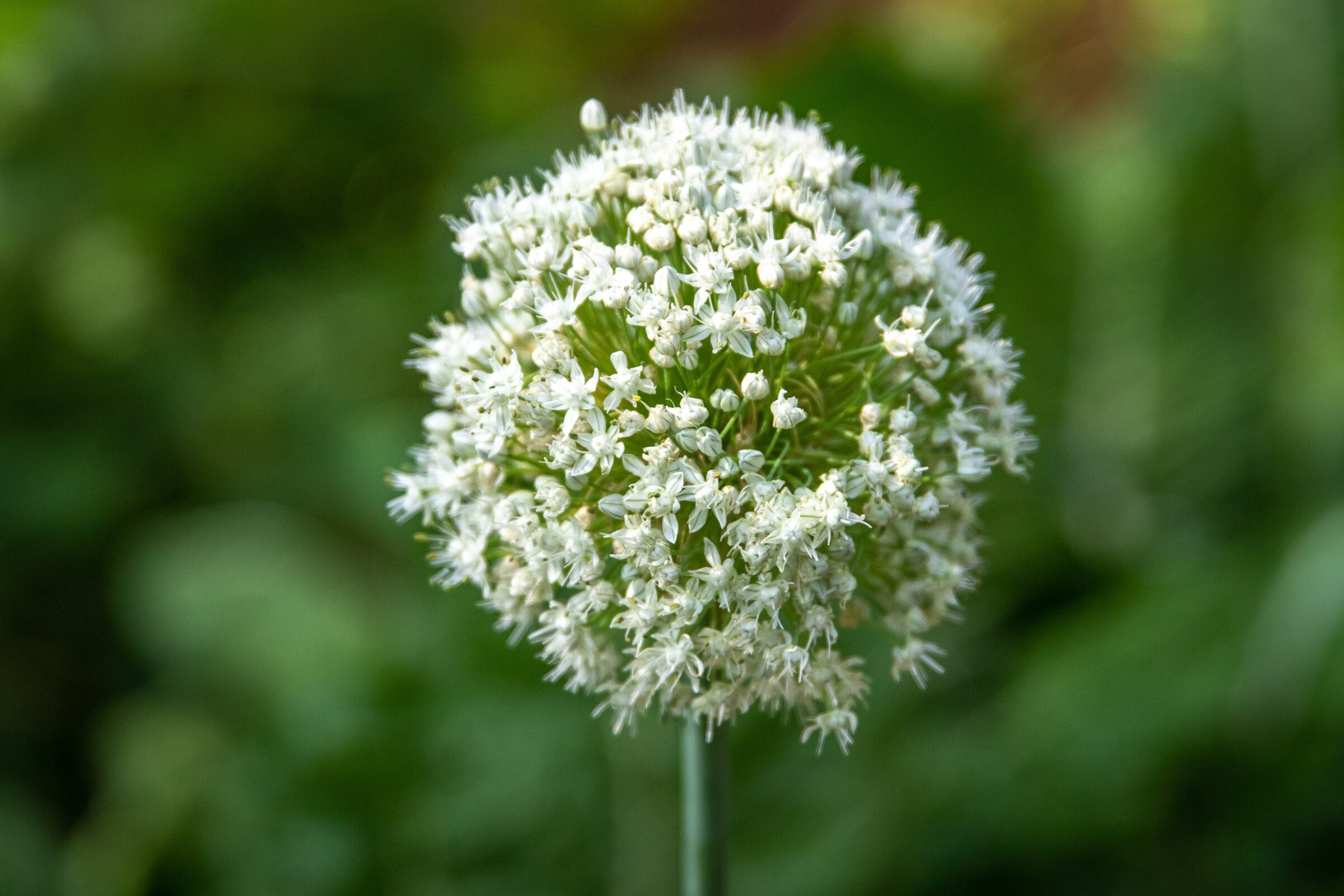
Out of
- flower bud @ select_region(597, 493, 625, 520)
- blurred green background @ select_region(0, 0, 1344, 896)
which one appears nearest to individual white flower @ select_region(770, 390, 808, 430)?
flower bud @ select_region(597, 493, 625, 520)

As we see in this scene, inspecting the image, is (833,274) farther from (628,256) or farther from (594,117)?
(594,117)

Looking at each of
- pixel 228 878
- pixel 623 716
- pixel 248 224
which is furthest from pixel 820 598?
pixel 248 224

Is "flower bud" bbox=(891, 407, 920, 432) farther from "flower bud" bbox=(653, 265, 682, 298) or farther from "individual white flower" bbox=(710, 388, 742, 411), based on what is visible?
"flower bud" bbox=(653, 265, 682, 298)

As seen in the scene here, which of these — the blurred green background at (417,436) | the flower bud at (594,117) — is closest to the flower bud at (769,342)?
the flower bud at (594,117)

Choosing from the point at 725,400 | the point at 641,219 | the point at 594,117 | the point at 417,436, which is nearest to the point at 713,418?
the point at 725,400

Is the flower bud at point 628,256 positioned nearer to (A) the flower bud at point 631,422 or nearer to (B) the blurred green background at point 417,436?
(A) the flower bud at point 631,422
